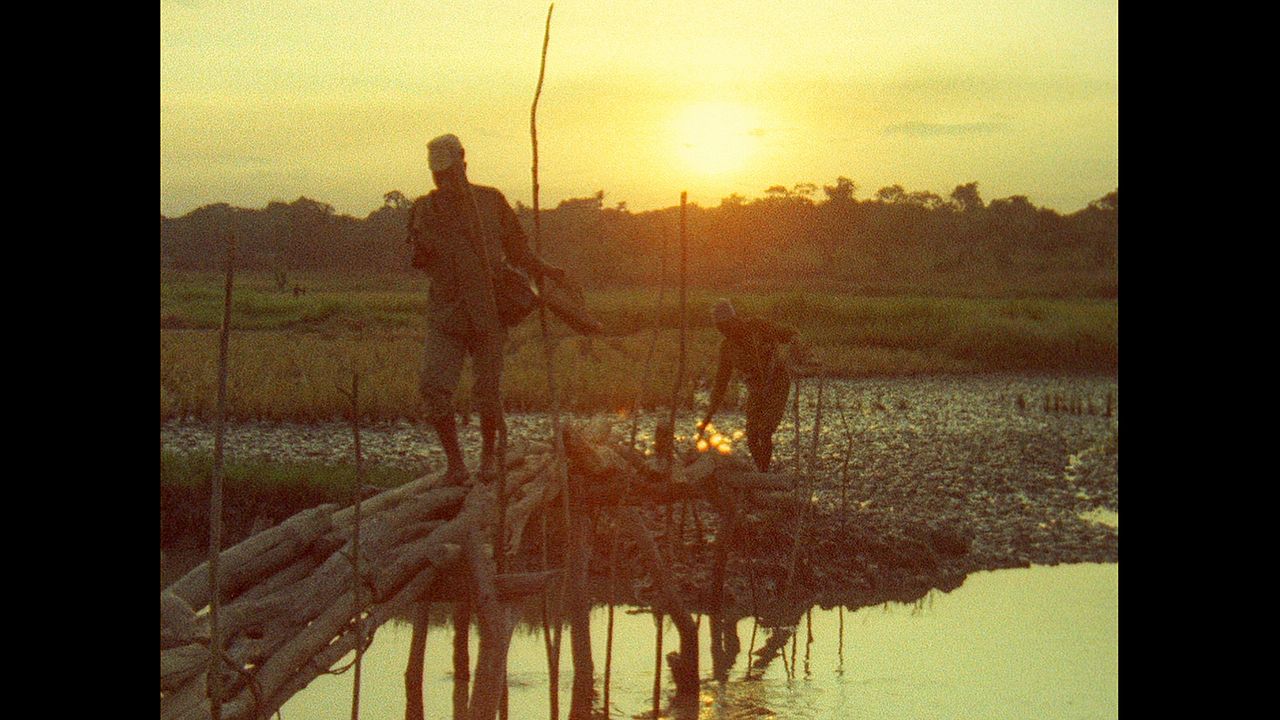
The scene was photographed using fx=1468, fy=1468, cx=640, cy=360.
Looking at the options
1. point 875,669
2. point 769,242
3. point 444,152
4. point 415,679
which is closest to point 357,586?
point 444,152

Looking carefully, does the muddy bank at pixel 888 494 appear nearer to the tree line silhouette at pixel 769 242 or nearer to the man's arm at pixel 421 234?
the man's arm at pixel 421 234

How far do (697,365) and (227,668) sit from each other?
16.3 metres

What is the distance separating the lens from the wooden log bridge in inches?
159

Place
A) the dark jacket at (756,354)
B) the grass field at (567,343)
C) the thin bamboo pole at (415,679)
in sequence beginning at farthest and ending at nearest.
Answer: the grass field at (567,343)
the dark jacket at (756,354)
the thin bamboo pole at (415,679)

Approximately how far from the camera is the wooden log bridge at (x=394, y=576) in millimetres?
4035

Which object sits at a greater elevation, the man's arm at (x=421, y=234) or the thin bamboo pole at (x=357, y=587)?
the man's arm at (x=421, y=234)

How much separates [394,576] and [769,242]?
32.6m

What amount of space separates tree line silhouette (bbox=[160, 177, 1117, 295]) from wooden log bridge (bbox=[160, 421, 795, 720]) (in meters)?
27.5

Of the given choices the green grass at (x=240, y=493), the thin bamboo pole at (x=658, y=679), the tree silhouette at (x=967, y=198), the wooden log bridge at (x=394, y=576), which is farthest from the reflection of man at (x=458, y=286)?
the tree silhouette at (x=967, y=198)

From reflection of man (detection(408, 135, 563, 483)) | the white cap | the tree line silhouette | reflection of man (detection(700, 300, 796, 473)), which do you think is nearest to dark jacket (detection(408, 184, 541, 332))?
reflection of man (detection(408, 135, 563, 483))

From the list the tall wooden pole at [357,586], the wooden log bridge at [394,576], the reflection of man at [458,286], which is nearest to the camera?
the wooden log bridge at [394,576]

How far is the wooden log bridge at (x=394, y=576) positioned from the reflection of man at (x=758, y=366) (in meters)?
1.29
